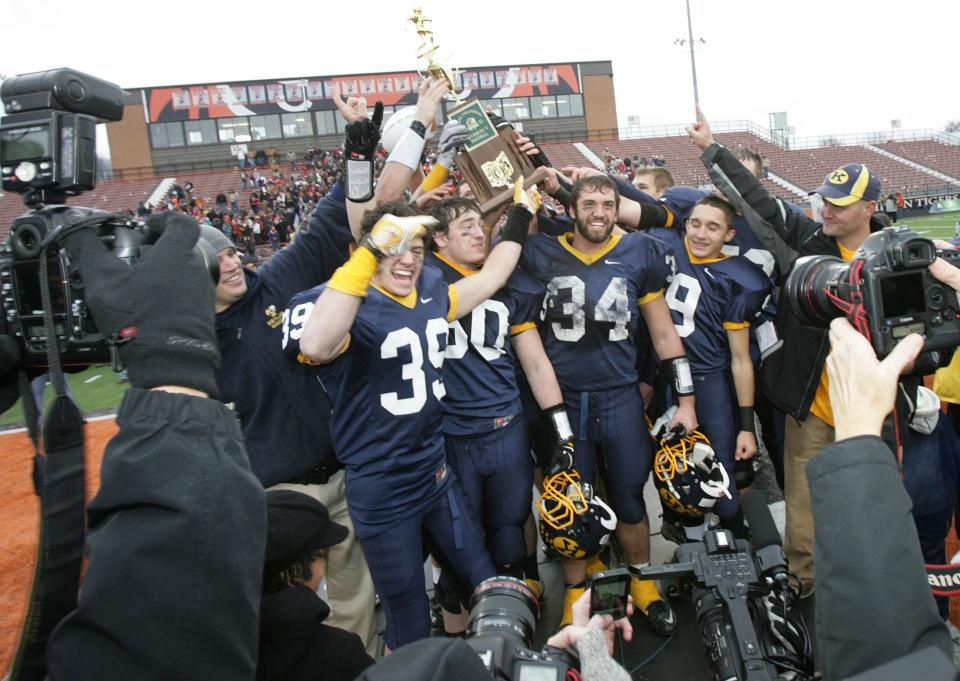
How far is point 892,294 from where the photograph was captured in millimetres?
1569

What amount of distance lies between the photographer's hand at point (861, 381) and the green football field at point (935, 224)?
19.9 metres

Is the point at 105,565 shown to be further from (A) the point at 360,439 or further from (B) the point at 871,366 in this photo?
(A) the point at 360,439

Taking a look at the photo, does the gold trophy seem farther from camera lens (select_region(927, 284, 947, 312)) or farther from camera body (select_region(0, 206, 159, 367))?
camera body (select_region(0, 206, 159, 367))

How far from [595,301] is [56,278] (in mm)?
2372

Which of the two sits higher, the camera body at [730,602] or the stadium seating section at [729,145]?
the stadium seating section at [729,145]

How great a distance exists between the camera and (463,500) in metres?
2.74

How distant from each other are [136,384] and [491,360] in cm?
207

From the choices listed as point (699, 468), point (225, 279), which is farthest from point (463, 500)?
point (225, 279)

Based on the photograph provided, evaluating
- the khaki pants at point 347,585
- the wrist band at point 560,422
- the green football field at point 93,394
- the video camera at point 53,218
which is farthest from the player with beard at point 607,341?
the green football field at point 93,394

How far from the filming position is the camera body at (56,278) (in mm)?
A: 1211

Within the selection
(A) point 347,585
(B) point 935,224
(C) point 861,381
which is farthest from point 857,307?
(B) point 935,224

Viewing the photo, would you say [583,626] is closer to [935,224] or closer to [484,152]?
[484,152]

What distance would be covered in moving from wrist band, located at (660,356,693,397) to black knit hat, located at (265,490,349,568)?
206 cm

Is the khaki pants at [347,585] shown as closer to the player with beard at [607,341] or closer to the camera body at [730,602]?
the player with beard at [607,341]
